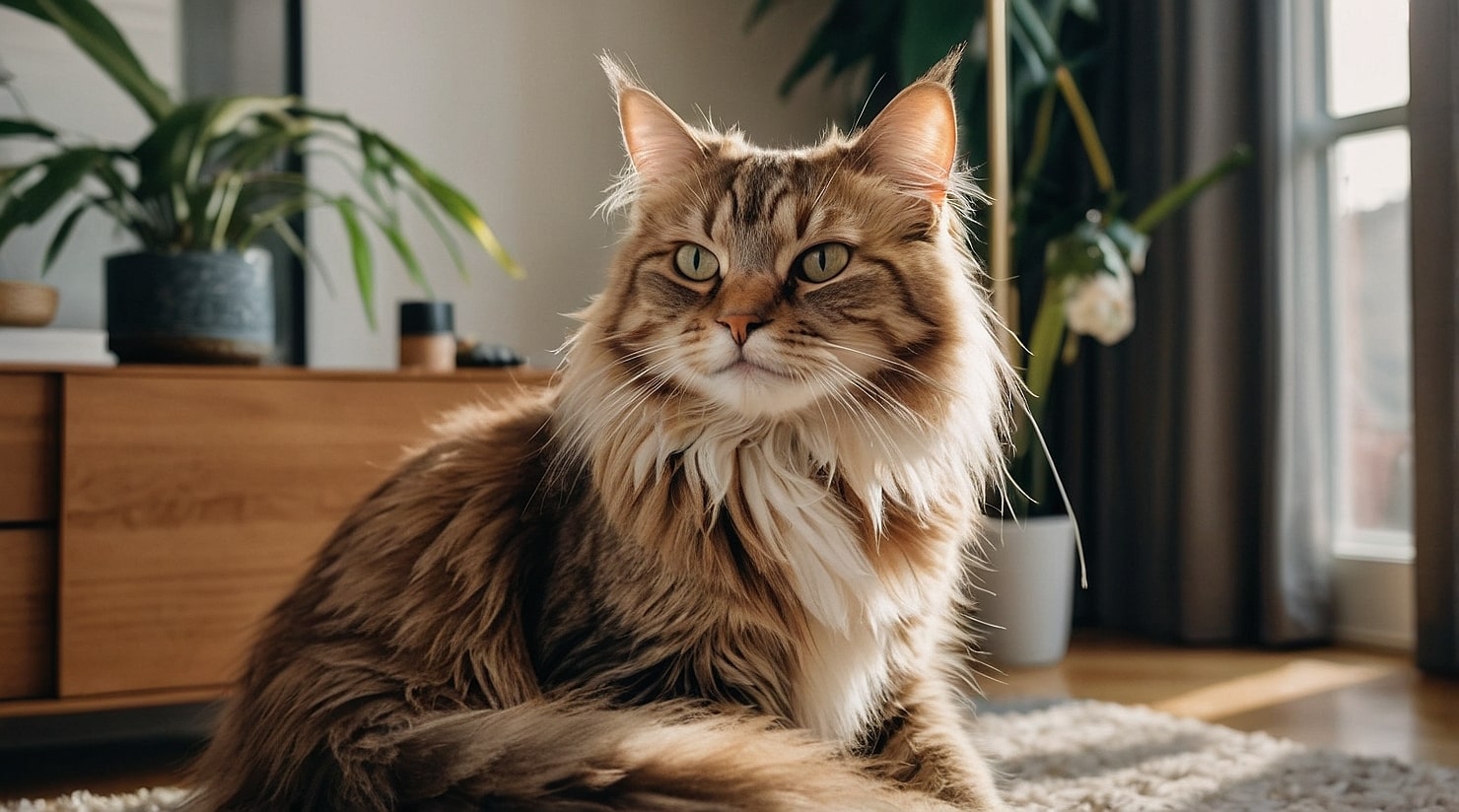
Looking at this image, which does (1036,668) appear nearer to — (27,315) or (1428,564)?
(1428,564)

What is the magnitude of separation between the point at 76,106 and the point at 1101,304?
6.58ft

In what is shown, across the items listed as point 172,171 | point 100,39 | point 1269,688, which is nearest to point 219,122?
point 172,171

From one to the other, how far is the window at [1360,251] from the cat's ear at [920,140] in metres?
1.79

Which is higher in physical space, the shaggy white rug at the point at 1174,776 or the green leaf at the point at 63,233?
the green leaf at the point at 63,233

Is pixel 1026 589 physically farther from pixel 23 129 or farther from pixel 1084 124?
pixel 23 129

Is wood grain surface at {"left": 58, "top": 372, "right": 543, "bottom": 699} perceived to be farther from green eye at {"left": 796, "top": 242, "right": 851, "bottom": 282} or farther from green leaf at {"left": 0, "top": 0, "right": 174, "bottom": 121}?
green eye at {"left": 796, "top": 242, "right": 851, "bottom": 282}

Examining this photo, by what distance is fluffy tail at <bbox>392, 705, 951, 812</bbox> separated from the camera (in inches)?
35.9

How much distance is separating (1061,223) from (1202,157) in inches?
Result: 14.2

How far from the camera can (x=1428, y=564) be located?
2264 mm

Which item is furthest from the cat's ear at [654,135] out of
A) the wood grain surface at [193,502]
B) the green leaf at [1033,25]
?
the green leaf at [1033,25]

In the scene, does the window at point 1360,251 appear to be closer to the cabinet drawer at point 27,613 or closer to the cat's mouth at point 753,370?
the cat's mouth at point 753,370

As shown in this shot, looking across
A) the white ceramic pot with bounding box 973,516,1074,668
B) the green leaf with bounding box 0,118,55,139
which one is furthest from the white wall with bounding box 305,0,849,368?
the white ceramic pot with bounding box 973,516,1074,668

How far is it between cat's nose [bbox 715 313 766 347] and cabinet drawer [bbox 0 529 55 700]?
1.19 meters

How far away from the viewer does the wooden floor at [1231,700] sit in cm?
178
